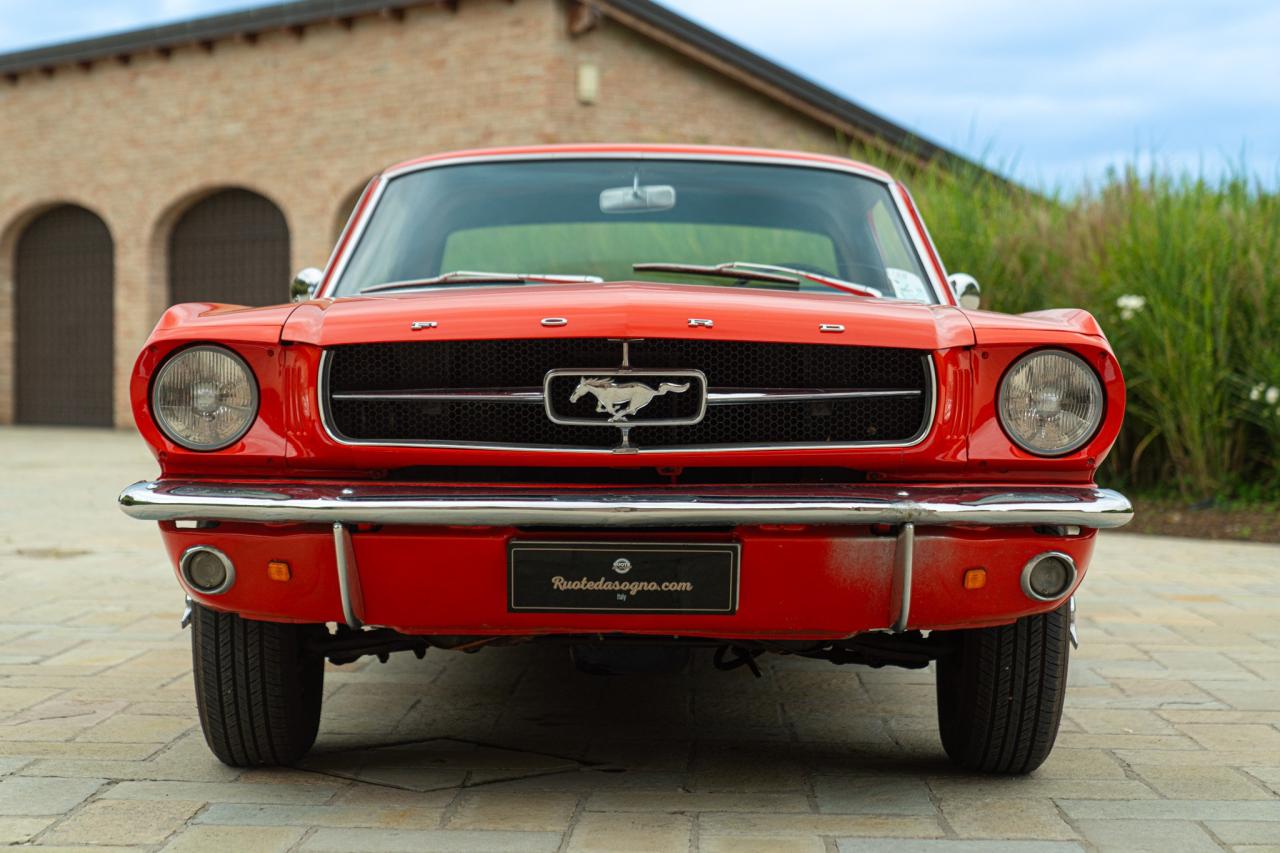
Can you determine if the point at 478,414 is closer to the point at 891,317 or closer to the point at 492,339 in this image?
the point at 492,339

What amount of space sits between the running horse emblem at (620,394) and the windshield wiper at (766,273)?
0.93 m

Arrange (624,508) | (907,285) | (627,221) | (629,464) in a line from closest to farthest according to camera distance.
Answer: (624,508) < (629,464) < (907,285) < (627,221)

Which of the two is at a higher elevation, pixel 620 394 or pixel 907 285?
pixel 907 285

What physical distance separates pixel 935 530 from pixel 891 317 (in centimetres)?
44

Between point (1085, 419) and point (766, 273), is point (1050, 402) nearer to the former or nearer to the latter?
point (1085, 419)

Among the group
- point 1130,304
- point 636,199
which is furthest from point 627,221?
point 1130,304

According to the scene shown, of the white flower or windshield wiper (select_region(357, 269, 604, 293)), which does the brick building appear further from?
windshield wiper (select_region(357, 269, 604, 293))

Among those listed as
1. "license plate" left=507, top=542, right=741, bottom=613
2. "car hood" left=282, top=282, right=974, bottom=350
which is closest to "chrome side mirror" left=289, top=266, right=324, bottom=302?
"car hood" left=282, top=282, right=974, bottom=350

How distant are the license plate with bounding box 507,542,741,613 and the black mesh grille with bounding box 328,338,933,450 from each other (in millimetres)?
231

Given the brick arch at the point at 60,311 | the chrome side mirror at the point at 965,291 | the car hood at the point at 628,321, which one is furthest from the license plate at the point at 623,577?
the brick arch at the point at 60,311

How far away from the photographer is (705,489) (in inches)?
106

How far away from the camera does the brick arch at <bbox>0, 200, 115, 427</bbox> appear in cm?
2148

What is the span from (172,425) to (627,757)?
4.33 feet

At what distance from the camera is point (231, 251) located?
1997 centimetres
